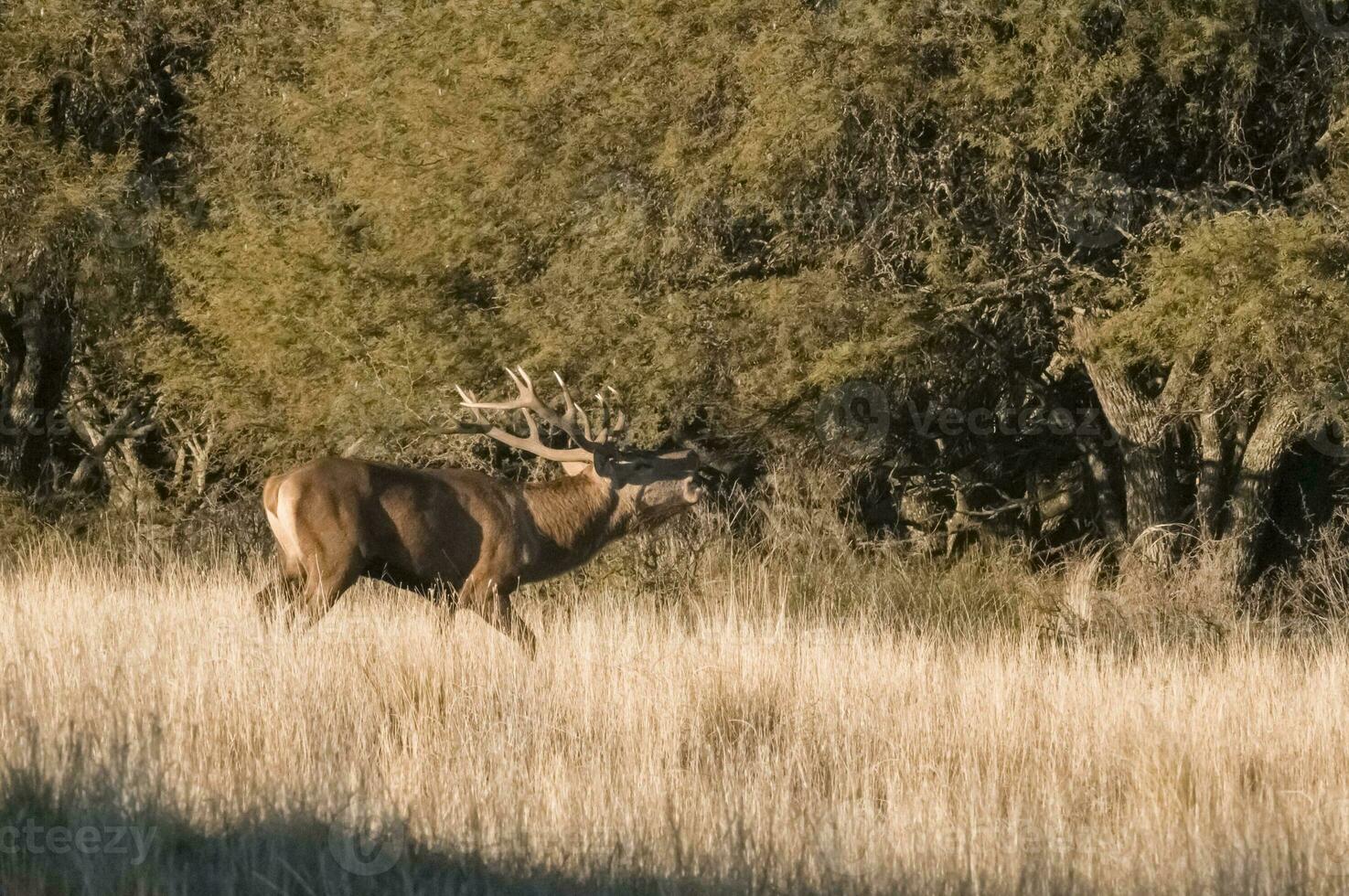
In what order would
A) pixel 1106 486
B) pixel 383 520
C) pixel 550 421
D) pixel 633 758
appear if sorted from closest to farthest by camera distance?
pixel 633 758 < pixel 383 520 < pixel 550 421 < pixel 1106 486

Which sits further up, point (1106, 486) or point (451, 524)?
point (451, 524)

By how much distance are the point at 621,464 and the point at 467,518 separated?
1.43 meters

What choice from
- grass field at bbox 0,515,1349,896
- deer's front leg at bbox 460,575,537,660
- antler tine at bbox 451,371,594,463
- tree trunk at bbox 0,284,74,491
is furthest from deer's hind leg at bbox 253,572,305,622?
tree trunk at bbox 0,284,74,491

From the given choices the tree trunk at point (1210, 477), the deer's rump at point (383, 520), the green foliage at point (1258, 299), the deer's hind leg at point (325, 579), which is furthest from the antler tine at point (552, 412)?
the tree trunk at point (1210, 477)

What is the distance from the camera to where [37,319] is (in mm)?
19344

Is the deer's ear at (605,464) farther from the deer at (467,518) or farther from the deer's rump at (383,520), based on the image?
the deer's rump at (383,520)

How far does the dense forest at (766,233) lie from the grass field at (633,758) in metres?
2.91

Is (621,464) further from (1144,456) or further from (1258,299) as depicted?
(1144,456)

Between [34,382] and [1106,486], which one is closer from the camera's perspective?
[1106,486]

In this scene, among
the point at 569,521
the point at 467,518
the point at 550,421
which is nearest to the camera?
the point at 467,518

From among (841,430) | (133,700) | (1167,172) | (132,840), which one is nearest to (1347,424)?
(1167,172)

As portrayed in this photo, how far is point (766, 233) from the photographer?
14328 mm

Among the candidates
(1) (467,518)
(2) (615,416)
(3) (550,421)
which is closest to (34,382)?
(2) (615,416)

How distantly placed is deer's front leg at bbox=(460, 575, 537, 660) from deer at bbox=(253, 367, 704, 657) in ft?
0.03
